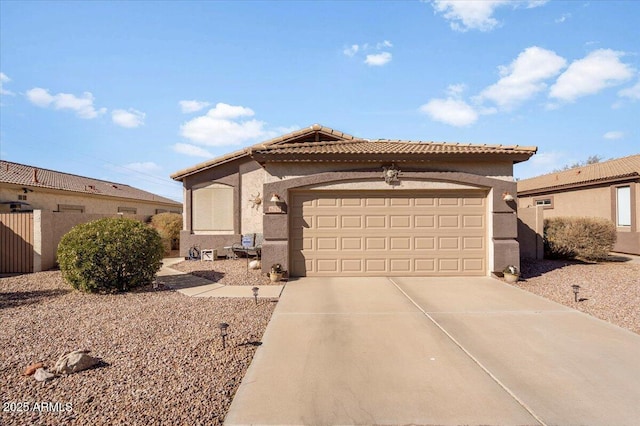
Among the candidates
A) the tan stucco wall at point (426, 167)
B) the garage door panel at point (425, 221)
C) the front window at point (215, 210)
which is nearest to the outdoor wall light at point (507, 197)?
the tan stucco wall at point (426, 167)

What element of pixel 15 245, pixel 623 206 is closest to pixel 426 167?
pixel 623 206

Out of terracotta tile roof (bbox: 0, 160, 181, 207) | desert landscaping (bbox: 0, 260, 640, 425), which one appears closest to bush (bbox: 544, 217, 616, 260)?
desert landscaping (bbox: 0, 260, 640, 425)

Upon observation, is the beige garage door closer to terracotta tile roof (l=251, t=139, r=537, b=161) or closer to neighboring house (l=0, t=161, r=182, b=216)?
terracotta tile roof (l=251, t=139, r=537, b=161)

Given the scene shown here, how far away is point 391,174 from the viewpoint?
9.27 meters

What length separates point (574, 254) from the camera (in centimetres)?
1176

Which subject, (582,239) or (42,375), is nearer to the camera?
(42,375)

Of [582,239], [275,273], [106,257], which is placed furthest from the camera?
[582,239]

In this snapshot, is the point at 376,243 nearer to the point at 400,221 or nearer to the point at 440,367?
the point at 400,221

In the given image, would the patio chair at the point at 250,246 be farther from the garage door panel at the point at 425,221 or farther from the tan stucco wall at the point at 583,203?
the tan stucco wall at the point at 583,203

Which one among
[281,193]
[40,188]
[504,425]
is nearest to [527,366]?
[504,425]

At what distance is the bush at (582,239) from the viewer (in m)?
11.6

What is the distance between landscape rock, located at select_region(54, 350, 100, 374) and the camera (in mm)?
3810

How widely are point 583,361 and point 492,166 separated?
640cm

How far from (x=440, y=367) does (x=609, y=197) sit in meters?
16.9
